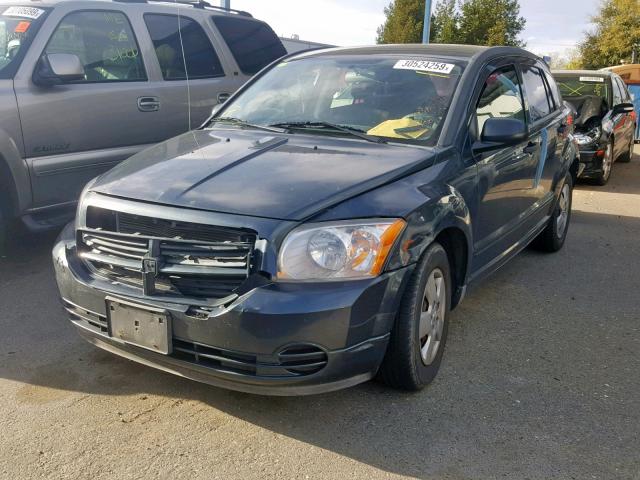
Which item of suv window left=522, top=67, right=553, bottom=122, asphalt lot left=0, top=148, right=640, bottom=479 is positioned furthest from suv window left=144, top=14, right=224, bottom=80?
suv window left=522, top=67, right=553, bottom=122

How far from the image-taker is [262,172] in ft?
10.3

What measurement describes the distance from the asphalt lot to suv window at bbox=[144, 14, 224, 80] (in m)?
2.59

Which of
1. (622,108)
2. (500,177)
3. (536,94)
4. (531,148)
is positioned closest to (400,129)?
(500,177)

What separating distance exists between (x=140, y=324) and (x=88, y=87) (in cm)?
300

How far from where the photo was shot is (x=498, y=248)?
168 inches

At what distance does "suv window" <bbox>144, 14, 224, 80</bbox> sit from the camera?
19.2 ft

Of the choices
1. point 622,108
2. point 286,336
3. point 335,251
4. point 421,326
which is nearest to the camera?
point 286,336

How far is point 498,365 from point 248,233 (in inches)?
69.0

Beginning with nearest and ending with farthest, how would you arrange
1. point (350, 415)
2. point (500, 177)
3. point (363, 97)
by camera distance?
point (350, 415) → point (363, 97) → point (500, 177)

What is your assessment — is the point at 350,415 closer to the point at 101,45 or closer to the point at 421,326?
the point at 421,326

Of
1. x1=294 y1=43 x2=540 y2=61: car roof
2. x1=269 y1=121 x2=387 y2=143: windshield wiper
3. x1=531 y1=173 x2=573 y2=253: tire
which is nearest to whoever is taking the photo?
x1=269 y1=121 x2=387 y2=143: windshield wiper

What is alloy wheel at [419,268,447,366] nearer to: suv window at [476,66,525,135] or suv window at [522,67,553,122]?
suv window at [476,66,525,135]

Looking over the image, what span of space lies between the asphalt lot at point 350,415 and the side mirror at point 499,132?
1171 mm

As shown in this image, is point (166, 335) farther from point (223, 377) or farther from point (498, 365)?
point (498, 365)
